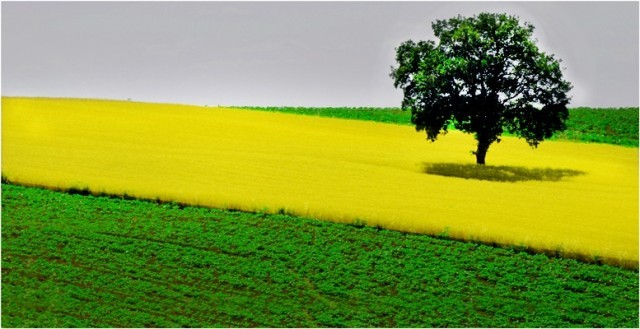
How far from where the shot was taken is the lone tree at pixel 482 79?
47031mm

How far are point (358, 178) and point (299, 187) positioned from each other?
4.76m

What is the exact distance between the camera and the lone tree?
47.0 metres

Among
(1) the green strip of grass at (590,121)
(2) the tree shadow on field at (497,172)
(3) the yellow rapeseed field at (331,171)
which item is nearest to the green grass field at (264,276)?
(3) the yellow rapeseed field at (331,171)

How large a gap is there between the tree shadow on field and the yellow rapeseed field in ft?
0.46

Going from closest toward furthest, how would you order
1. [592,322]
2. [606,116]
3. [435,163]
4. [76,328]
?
[76,328]
[592,322]
[435,163]
[606,116]

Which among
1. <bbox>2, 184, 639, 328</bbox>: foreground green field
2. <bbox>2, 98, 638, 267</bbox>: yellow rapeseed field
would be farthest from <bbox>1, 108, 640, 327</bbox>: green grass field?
<bbox>2, 98, 638, 267</bbox>: yellow rapeseed field

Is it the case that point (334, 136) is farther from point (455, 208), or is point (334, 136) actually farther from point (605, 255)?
point (605, 255)

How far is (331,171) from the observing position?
40719mm

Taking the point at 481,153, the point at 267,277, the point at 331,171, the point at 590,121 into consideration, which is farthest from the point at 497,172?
the point at 590,121

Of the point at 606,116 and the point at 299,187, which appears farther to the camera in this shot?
the point at 606,116

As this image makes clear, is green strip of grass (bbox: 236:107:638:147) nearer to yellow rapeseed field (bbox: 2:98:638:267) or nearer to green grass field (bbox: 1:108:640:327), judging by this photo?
yellow rapeseed field (bbox: 2:98:638:267)

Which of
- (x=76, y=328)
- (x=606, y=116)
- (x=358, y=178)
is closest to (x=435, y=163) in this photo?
(x=358, y=178)

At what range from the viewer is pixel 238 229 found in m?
26.3

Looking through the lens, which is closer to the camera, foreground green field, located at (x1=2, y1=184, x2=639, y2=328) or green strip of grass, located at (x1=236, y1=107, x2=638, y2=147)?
foreground green field, located at (x1=2, y1=184, x2=639, y2=328)
